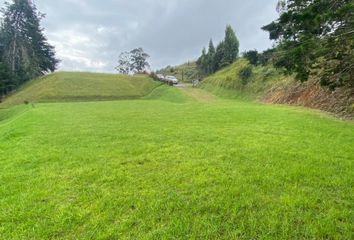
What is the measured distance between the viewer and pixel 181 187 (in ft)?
12.5

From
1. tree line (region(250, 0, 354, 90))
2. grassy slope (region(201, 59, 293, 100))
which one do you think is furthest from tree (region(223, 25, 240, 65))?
tree line (region(250, 0, 354, 90))

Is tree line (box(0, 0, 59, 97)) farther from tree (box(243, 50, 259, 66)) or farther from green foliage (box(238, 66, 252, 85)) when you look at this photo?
tree (box(243, 50, 259, 66))

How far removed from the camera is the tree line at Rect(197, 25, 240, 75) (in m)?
42.0

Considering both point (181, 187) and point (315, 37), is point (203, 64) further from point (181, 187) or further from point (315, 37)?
point (181, 187)

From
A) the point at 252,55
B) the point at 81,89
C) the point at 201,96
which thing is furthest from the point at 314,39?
the point at 81,89

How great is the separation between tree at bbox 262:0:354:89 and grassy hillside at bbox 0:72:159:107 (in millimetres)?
22239

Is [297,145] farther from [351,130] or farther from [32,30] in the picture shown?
[32,30]

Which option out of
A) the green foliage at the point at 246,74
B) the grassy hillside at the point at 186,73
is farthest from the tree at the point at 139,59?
the green foliage at the point at 246,74

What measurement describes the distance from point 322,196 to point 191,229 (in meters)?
2.00

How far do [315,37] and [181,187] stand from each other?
609cm

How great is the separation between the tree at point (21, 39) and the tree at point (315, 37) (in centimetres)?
3686

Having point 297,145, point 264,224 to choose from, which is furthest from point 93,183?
point 297,145

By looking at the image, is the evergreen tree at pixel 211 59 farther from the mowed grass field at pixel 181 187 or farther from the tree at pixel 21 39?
the mowed grass field at pixel 181 187

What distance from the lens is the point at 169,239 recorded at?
8.62 feet
